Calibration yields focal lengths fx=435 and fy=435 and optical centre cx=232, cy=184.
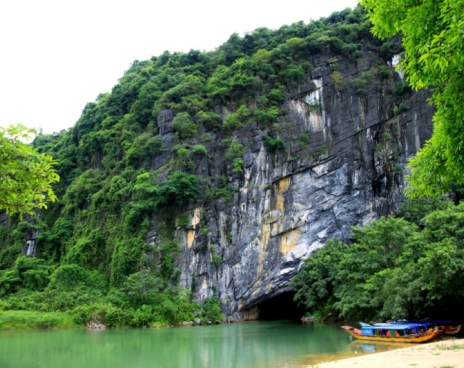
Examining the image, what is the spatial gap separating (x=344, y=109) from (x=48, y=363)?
82.1 feet

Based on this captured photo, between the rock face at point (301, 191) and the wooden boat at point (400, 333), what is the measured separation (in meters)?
12.4

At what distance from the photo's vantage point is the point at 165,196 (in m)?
28.5

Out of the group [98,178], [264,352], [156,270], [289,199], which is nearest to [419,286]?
[264,352]

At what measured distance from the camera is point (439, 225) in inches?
618

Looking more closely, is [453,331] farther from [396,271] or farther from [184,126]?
[184,126]

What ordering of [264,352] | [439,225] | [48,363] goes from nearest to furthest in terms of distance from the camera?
[48,363] → [264,352] → [439,225]

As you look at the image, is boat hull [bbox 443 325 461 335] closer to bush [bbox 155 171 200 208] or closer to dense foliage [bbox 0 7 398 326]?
dense foliage [bbox 0 7 398 326]

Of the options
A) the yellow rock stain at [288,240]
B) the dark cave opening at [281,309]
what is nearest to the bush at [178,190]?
the yellow rock stain at [288,240]

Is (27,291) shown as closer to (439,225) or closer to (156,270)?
(156,270)

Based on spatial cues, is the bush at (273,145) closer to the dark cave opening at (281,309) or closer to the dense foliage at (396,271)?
the dense foliage at (396,271)

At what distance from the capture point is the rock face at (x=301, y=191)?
27719mm

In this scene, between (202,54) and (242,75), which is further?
(202,54)

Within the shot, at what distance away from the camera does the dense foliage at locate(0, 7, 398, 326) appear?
27125 mm

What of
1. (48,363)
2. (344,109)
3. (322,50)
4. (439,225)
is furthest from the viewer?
(322,50)
